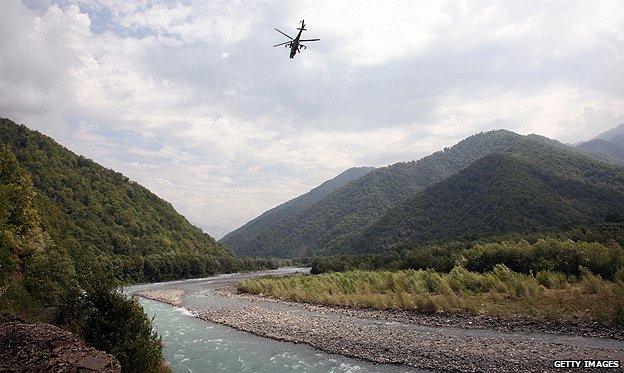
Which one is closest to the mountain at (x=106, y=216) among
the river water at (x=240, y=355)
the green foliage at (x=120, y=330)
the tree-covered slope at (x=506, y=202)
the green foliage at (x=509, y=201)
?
the river water at (x=240, y=355)

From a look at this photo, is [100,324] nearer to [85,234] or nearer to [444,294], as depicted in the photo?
[444,294]

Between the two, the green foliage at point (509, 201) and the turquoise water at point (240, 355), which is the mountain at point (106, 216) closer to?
the turquoise water at point (240, 355)

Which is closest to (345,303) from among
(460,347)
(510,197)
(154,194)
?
(460,347)

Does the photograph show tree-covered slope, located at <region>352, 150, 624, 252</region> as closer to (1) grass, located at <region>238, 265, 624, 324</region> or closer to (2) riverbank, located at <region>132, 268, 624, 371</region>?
(1) grass, located at <region>238, 265, 624, 324</region>

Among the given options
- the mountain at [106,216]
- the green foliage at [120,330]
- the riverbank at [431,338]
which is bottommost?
the riverbank at [431,338]

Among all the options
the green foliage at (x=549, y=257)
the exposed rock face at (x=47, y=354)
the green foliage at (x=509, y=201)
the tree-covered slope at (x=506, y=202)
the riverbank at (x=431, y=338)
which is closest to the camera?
the exposed rock face at (x=47, y=354)

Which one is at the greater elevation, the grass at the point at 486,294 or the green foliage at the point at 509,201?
the green foliage at the point at 509,201

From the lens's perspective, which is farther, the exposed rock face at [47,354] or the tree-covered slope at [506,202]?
the tree-covered slope at [506,202]
